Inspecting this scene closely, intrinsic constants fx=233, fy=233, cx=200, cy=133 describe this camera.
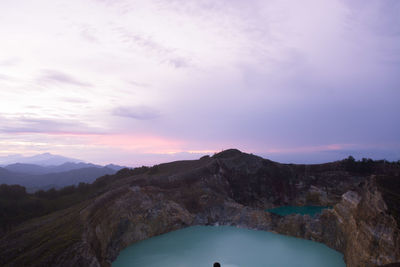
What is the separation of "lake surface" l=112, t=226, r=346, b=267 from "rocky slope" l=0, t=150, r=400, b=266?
2163mm

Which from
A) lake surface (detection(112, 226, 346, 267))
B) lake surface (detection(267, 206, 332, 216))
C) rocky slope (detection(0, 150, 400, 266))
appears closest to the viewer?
rocky slope (detection(0, 150, 400, 266))

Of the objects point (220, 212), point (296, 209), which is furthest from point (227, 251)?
point (296, 209)

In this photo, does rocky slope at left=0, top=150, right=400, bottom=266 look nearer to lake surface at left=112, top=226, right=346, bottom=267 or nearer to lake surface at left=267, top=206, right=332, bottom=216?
lake surface at left=112, top=226, right=346, bottom=267

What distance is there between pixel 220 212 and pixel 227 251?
17293mm

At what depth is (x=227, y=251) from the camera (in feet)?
125

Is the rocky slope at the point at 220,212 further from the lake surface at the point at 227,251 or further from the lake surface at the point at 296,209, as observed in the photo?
the lake surface at the point at 296,209

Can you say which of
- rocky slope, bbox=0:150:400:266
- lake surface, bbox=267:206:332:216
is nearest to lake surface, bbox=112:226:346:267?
rocky slope, bbox=0:150:400:266

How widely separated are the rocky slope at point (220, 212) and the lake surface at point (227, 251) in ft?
7.10

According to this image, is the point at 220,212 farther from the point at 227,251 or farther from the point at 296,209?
the point at 296,209

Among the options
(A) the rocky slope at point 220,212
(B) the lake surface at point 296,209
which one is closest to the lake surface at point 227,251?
(A) the rocky slope at point 220,212

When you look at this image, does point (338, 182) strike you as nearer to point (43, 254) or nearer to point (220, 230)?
point (220, 230)

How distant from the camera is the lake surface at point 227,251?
3406cm

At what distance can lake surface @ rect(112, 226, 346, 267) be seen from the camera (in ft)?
112

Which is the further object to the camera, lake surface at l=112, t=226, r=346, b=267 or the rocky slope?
lake surface at l=112, t=226, r=346, b=267
